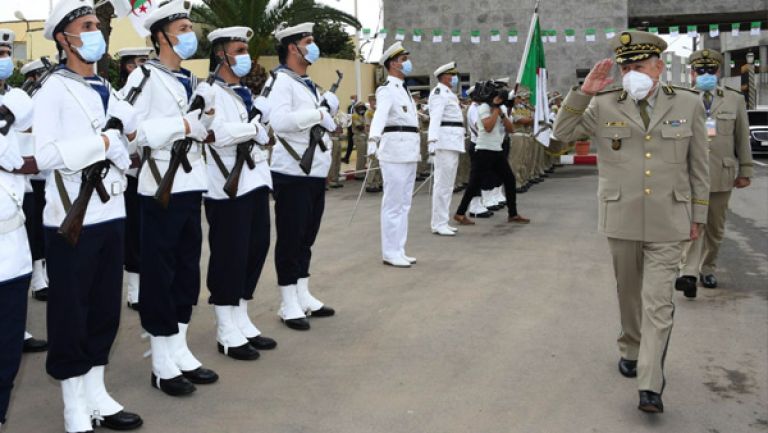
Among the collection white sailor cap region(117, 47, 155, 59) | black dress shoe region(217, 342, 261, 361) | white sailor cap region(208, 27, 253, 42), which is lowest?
black dress shoe region(217, 342, 261, 361)

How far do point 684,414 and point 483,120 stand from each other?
799 cm

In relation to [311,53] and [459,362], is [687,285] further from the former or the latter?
[311,53]

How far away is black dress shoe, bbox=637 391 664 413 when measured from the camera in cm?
450

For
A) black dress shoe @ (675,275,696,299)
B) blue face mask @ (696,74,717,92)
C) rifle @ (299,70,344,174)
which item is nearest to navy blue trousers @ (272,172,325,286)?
rifle @ (299,70,344,174)

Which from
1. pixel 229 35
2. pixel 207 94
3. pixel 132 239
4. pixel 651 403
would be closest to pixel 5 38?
pixel 132 239

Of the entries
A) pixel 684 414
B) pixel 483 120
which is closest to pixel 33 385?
pixel 684 414

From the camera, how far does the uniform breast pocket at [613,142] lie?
4992 mm

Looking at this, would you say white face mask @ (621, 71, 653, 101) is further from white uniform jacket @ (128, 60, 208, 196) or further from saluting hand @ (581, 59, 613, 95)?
white uniform jacket @ (128, 60, 208, 196)

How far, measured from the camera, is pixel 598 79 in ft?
15.6

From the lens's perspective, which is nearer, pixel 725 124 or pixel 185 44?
pixel 185 44

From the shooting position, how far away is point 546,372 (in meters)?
5.36

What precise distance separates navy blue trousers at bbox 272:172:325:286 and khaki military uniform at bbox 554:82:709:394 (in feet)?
7.24

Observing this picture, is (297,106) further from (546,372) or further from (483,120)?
(483,120)

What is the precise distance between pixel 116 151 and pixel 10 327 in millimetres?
1044
